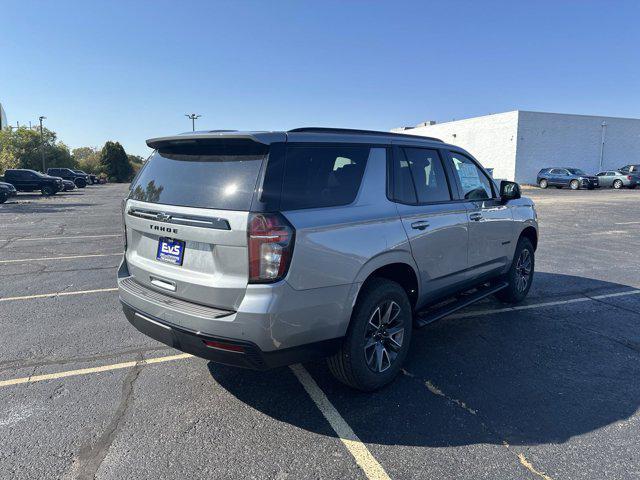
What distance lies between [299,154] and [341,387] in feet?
6.14

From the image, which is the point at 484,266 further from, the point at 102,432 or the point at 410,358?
the point at 102,432

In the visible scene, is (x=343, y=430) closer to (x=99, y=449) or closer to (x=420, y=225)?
(x=99, y=449)

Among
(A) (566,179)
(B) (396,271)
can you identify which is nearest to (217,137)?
(B) (396,271)

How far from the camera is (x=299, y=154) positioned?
3.01m

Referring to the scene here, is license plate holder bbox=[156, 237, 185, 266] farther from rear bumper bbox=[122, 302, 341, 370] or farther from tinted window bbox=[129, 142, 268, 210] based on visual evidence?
rear bumper bbox=[122, 302, 341, 370]

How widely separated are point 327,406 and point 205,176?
189 centimetres

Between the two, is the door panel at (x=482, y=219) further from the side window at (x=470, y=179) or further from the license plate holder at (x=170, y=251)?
the license plate holder at (x=170, y=251)

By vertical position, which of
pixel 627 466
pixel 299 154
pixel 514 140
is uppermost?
pixel 514 140

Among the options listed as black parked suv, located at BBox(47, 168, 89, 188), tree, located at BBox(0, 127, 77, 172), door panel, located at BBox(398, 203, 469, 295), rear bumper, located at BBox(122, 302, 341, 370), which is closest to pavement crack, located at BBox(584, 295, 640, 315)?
door panel, located at BBox(398, 203, 469, 295)

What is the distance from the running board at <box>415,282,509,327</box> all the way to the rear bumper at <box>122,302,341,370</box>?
116 cm

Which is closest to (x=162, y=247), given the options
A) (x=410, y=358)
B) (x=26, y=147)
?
(x=410, y=358)

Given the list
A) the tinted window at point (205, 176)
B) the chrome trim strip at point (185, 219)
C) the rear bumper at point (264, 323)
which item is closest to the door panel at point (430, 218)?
the rear bumper at point (264, 323)

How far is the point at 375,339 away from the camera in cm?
344

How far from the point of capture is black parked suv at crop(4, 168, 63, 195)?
30375 mm
